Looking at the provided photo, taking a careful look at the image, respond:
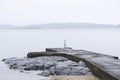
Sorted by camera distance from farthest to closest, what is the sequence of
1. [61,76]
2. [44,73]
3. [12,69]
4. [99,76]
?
[12,69] → [44,73] → [61,76] → [99,76]

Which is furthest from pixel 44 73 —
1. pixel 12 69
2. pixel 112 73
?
pixel 112 73

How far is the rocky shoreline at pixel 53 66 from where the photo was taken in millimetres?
21656

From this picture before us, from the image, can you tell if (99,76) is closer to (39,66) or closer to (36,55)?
(39,66)

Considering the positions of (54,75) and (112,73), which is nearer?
(112,73)

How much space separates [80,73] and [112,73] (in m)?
4.04

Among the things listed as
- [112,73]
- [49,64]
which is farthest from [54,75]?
[112,73]

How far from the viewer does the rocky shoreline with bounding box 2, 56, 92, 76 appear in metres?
21.7

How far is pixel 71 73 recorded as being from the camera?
70.4 feet

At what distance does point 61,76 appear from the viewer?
20.8 metres

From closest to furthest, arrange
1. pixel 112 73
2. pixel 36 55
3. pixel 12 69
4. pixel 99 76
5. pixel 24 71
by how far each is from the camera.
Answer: pixel 112 73 < pixel 99 76 < pixel 24 71 < pixel 12 69 < pixel 36 55

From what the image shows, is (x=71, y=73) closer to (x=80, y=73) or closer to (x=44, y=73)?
(x=80, y=73)

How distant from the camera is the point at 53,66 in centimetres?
2369

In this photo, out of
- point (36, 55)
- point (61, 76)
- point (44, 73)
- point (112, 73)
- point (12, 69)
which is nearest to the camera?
point (112, 73)

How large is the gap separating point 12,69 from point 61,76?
249 inches
